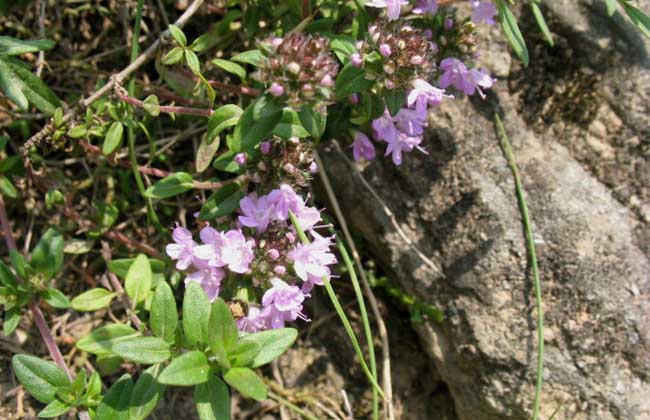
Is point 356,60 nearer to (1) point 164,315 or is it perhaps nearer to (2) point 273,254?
(2) point 273,254

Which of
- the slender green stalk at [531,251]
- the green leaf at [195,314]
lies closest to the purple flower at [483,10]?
the slender green stalk at [531,251]

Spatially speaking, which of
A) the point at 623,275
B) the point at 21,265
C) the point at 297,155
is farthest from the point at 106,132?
the point at 623,275

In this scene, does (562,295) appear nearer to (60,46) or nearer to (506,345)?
(506,345)

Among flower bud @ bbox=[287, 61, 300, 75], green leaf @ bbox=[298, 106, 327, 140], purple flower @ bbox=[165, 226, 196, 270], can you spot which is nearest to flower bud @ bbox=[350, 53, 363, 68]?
green leaf @ bbox=[298, 106, 327, 140]

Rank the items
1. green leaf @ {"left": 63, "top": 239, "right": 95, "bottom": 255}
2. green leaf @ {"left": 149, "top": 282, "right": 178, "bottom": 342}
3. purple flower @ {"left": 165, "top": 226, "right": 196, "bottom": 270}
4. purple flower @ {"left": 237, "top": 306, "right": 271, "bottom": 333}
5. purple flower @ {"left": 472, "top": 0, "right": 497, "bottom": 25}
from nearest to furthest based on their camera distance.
A: green leaf @ {"left": 149, "top": 282, "right": 178, "bottom": 342} < purple flower @ {"left": 237, "top": 306, "right": 271, "bottom": 333} < purple flower @ {"left": 165, "top": 226, "right": 196, "bottom": 270} < purple flower @ {"left": 472, "top": 0, "right": 497, "bottom": 25} < green leaf @ {"left": 63, "top": 239, "right": 95, "bottom": 255}

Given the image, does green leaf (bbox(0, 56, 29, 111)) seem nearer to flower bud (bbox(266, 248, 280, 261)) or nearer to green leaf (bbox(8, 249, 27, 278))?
green leaf (bbox(8, 249, 27, 278))

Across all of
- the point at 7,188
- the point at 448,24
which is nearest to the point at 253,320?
the point at 7,188
